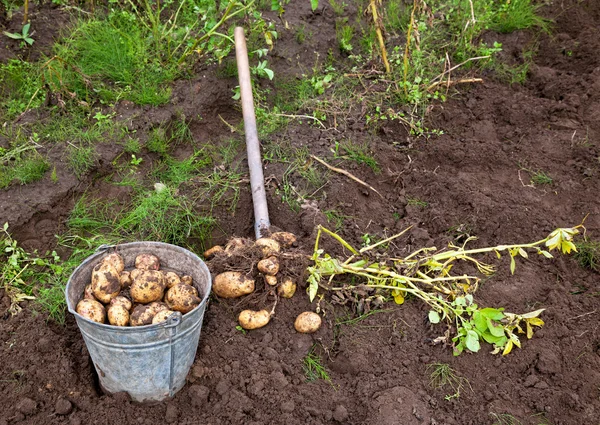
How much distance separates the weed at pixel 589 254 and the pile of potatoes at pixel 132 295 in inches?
86.2

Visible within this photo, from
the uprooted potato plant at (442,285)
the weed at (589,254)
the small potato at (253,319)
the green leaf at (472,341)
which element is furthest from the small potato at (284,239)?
the weed at (589,254)

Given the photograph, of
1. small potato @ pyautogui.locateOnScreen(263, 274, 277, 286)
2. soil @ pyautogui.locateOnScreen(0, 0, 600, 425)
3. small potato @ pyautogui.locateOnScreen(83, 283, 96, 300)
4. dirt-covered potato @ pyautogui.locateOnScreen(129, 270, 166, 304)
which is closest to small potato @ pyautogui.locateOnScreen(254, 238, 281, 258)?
small potato @ pyautogui.locateOnScreen(263, 274, 277, 286)

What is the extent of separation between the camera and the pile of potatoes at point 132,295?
2205mm

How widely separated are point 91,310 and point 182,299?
368 millimetres

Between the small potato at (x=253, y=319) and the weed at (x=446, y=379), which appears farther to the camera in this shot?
the small potato at (x=253, y=319)

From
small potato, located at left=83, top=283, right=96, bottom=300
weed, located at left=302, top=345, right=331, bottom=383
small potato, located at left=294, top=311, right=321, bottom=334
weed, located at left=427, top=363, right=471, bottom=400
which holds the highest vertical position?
small potato, located at left=83, top=283, right=96, bottom=300

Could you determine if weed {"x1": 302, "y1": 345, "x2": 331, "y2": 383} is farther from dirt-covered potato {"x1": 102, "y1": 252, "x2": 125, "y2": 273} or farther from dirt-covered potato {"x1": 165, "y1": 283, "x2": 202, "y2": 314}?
dirt-covered potato {"x1": 102, "y1": 252, "x2": 125, "y2": 273}

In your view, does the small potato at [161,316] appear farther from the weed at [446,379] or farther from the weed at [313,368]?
the weed at [446,379]

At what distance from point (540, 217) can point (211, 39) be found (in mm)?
2558

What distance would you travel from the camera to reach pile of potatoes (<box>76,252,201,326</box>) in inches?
86.8

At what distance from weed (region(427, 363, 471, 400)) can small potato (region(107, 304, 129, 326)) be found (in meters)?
1.39

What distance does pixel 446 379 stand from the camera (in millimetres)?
2457

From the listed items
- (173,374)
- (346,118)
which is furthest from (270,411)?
(346,118)

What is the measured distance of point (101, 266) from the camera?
2324mm
